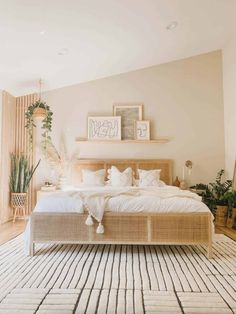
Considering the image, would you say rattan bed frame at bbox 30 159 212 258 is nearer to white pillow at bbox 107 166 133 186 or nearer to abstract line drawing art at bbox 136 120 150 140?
white pillow at bbox 107 166 133 186

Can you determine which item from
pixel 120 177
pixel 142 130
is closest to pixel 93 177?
pixel 120 177

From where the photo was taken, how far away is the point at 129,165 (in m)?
5.25

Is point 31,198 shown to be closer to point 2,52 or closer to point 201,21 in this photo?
point 2,52

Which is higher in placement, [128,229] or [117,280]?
Result: [128,229]

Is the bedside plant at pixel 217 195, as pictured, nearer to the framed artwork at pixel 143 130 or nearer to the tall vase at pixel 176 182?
the tall vase at pixel 176 182

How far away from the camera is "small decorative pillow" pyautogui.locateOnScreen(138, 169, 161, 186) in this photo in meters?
4.65

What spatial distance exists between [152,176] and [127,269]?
2460 mm

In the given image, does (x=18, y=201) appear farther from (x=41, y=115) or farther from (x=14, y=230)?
(x=41, y=115)

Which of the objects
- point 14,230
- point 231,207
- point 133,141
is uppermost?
point 133,141

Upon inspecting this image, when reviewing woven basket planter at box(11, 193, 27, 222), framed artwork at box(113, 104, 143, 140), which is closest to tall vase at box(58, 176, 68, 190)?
woven basket planter at box(11, 193, 27, 222)

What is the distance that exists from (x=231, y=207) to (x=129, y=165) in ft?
7.08

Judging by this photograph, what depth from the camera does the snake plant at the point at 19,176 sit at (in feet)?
16.0

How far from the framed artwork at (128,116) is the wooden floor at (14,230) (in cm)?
258

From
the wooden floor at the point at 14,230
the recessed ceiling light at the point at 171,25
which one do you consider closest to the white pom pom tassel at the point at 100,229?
the wooden floor at the point at 14,230
